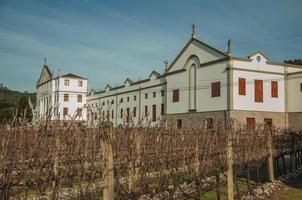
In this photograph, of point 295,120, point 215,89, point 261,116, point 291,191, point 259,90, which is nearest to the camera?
point 291,191

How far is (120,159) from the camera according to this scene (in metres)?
7.16

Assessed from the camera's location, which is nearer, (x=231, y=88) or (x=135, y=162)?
(x=135, y=162)

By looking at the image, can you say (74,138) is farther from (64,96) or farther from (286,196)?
(64,96)

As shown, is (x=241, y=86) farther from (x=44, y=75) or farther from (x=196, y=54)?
(x=44, y=75)

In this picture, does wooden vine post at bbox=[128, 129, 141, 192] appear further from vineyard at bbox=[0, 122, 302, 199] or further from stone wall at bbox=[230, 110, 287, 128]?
stone wall at bbox=[230, 110, 287, 128]

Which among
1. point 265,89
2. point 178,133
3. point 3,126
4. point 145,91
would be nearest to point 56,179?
point 3,126

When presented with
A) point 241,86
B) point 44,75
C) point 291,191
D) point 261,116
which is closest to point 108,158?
point 291,191

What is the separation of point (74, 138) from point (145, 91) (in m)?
37.0

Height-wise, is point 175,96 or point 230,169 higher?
point 175,96

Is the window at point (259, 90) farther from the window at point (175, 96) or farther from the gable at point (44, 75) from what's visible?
the gable at point (44, 75)

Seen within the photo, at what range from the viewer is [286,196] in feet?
37.2

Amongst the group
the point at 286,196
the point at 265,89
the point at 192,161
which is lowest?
the point at 286,196

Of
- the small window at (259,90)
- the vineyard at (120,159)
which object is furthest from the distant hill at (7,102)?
the small window at (259,90)

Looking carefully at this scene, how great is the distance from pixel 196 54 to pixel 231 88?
6.43 meters
